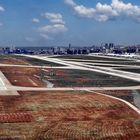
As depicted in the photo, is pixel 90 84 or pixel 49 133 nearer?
pixel 49 133

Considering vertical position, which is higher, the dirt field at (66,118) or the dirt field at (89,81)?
the dirt field at (66,118)

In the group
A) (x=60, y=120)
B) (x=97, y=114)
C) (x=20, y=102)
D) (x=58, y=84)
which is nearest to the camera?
(x=60, y=120)

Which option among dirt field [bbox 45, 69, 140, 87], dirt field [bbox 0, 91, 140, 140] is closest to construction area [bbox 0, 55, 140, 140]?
dirt field [bbox 0, 91, 140, 140]

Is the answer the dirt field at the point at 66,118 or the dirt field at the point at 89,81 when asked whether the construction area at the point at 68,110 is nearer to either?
the dirt field at the point at 66,118

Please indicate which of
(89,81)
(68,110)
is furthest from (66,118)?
(89,81)

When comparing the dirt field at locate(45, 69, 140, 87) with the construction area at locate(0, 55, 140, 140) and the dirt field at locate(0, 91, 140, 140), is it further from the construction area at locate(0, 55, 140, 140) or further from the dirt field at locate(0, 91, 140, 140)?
the dirt field at locate(0, 91, 140, 140)

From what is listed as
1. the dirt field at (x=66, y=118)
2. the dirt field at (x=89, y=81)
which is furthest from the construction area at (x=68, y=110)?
the dirt field at (x=89, y=81)

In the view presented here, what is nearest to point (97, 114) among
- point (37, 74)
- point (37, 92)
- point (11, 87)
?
point (37, 92)

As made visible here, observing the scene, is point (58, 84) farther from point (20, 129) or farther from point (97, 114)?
point (20, 129)
